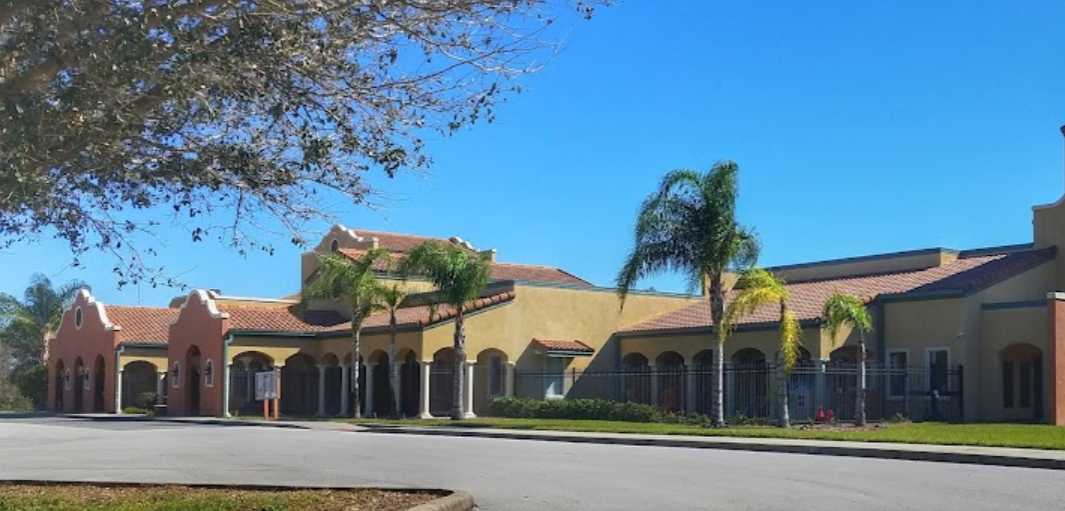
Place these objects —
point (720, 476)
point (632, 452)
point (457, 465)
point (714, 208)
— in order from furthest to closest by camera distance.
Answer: point (714, 208) < point (632, 452) < point (457, 465) < point (720, 476)

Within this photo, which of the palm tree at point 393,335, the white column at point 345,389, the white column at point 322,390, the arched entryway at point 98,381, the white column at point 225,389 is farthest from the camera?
the arched entryway at point 98,381

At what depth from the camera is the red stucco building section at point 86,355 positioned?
52406 mm

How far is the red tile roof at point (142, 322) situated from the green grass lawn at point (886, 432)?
23715 mm

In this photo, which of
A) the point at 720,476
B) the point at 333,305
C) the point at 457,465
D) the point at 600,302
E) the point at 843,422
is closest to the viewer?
the point at 720,476

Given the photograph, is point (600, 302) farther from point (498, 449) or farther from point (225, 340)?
point (498, 449)

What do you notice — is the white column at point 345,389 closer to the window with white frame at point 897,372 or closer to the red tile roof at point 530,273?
the red tile roof at point 530,273

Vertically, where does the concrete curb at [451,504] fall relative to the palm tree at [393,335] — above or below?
below

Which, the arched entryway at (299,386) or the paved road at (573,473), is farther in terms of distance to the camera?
the arched entryway at (299,386)

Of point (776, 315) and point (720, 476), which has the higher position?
point (776, 315)

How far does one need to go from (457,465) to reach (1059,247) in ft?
84.8

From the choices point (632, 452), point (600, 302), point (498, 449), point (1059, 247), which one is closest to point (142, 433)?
point (498, 449)

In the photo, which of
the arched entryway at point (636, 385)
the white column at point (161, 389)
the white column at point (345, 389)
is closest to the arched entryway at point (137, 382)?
the white column at point (161, 389)

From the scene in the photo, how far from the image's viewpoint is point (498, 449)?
22.5 meters

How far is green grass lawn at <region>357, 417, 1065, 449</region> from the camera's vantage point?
75.3 ft
